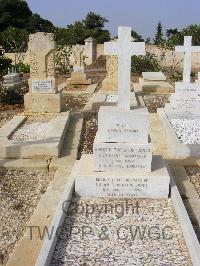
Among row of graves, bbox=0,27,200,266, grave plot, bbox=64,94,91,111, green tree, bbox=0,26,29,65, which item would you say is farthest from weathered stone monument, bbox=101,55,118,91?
green tree, bbox=0,26,29,65

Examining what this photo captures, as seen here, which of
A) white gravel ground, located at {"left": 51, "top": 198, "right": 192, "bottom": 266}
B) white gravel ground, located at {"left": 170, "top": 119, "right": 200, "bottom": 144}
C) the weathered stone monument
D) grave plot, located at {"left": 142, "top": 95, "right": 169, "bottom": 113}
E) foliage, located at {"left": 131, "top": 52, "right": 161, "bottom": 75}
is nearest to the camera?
white gravel ground, located at {"left": 51, "top": 198, "right": 192, "bottom": 266}

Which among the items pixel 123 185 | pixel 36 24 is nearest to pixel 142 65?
pixel 123 185

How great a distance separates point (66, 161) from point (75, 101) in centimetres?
584

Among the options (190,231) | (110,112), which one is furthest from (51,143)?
(190,231)

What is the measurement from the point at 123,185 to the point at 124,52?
1738 millimetres

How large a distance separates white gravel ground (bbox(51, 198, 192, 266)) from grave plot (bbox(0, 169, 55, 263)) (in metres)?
0.56

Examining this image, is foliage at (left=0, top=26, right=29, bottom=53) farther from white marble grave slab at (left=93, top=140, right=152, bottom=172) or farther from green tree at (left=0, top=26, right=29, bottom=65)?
white marble grave slab at (left=93, top=140, right=152, bottom=172)

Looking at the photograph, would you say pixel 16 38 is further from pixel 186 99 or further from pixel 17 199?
pixel 17 199

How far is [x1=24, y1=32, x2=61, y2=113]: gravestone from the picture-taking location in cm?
992

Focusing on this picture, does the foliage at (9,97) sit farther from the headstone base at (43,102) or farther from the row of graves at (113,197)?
the row of graves at (113,197)

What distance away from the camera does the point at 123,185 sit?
196 inches

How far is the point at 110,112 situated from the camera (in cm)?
510

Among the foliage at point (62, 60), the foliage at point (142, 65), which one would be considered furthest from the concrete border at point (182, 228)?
the foliage at point (62, 60)

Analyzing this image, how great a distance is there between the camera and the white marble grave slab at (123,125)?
200 inches
